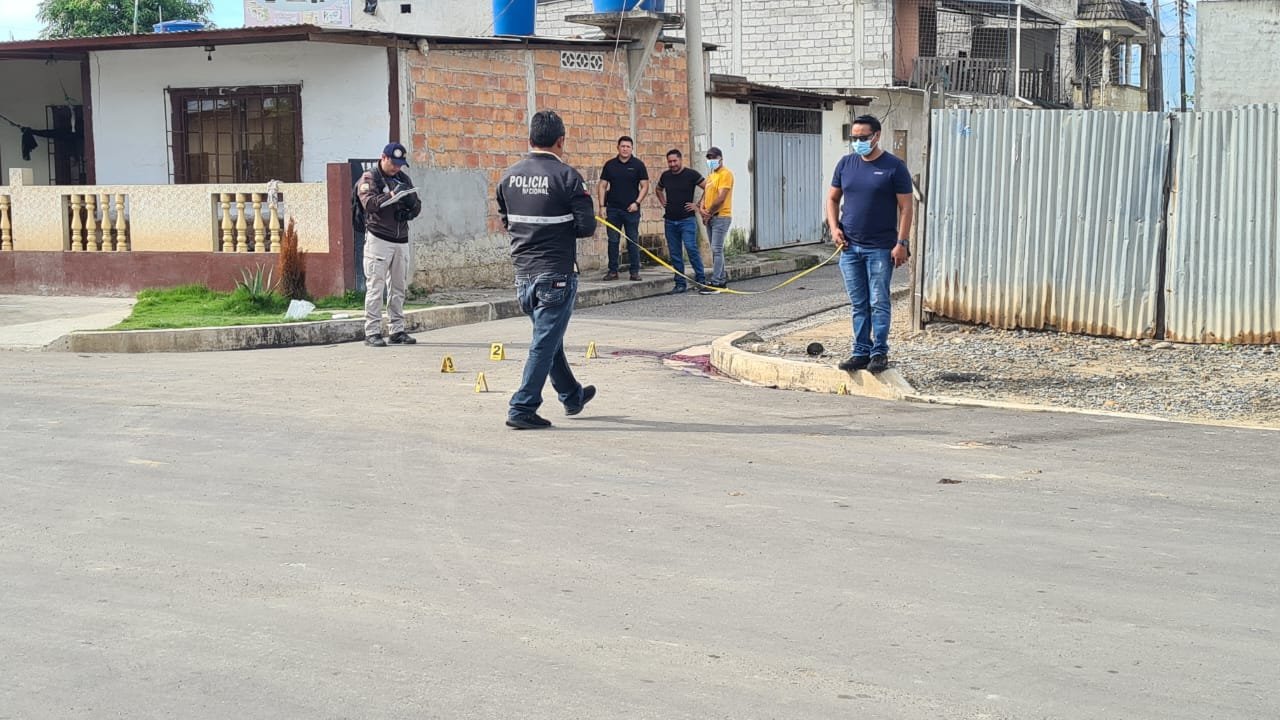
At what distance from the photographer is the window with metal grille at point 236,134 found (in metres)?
18.9

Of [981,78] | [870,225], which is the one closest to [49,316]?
[870,225]

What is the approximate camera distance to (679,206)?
60.3 feet

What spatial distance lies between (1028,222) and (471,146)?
8.53 metres

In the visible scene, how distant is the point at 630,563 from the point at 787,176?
21.8m

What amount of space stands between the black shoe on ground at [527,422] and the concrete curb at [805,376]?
2636 millimetres

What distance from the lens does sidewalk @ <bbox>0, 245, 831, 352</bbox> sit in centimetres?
1366

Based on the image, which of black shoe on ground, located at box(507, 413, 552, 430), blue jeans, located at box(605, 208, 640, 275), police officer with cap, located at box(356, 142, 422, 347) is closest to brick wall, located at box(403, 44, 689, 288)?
blue jeans, located at box(605, 208, 640, 275)

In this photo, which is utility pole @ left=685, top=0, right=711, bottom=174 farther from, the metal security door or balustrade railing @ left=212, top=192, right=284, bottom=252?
balustrade railing @ left=212, top=192, right=284, bottom=252

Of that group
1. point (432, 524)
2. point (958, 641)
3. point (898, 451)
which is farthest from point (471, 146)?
point (958, 641)

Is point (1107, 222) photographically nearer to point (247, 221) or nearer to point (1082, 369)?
point (1082, 369)

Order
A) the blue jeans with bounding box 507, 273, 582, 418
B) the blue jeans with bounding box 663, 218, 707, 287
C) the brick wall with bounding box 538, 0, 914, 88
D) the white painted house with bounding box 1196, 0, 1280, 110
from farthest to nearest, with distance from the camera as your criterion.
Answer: the brick wall with bounding box 538, 0, 914, 88 → the blue jeans with bounding box 663, 218, 707, 287 → the white painted house with bounding box 1196, 0, 1280, 110 → the blue jeans with bounding box 507, 273, 582, 418

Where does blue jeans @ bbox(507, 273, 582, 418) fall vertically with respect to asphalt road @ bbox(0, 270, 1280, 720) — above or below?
above

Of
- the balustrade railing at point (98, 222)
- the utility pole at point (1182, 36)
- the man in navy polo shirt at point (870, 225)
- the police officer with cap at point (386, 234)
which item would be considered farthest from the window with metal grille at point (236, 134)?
the utility pole at point (1182, 36)

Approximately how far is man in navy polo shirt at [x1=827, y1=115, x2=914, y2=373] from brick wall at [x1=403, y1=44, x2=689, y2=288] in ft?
27.7
